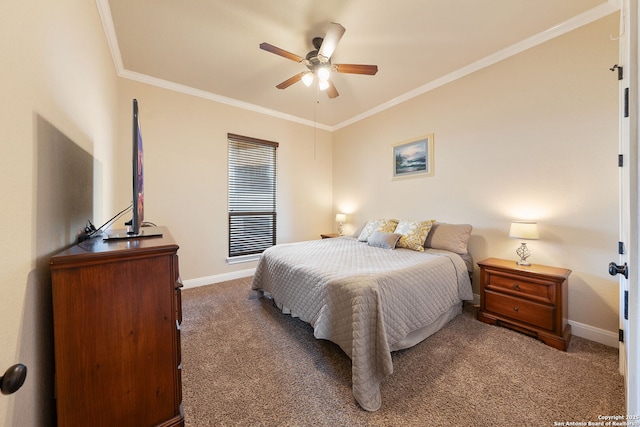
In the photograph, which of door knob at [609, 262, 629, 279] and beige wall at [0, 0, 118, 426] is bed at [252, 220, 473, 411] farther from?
beige wall at [0, 0, 118, 426]

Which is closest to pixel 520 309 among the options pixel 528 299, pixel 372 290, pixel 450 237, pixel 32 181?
pixel 528 299

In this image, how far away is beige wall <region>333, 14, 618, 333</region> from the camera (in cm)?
203

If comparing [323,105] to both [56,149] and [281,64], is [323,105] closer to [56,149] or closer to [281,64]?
[281,64]

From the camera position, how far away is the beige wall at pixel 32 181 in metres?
0.71

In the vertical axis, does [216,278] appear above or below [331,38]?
below

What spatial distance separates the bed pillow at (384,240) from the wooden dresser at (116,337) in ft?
7.93

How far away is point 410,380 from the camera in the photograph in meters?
1.61

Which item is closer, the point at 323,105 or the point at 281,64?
the point at 281,64

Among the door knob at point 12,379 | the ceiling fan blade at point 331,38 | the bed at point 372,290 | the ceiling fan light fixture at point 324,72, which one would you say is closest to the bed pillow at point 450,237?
the bed at point 372,290

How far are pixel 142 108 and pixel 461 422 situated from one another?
4339 millimetres

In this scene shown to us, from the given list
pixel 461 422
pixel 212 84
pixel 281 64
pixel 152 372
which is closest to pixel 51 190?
pixel 152 372

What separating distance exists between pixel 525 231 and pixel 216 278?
12.7 ft

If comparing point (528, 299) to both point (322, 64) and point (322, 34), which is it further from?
point (322, 34)

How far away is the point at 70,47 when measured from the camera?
126 cm
